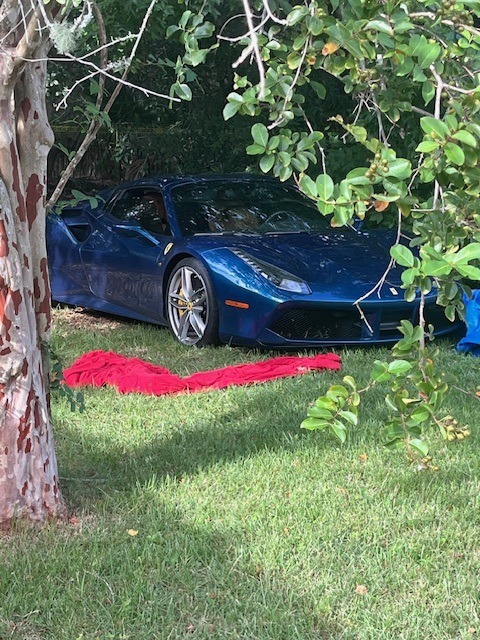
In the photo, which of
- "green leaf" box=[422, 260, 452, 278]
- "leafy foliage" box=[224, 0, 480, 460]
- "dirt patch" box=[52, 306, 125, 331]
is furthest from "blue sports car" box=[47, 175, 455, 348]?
"green leaf" box=[422, 260, 452, 278]

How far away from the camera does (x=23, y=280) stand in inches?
129

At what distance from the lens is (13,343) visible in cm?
322

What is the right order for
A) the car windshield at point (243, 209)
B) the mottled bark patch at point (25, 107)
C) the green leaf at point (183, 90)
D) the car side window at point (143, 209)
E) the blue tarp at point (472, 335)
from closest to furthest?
the green leaf at point (183, 90) < the mottled bark patch at point (25, 107) < the blue tarp at point (472, 335) < the car windshield at point (243, 209) < the car side window at point (143, 209)

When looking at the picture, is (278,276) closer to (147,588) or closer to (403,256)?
(147,588)

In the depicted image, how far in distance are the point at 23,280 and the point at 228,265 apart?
3209mm

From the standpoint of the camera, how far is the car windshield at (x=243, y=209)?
718cm

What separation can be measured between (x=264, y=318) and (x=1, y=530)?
3083 mm

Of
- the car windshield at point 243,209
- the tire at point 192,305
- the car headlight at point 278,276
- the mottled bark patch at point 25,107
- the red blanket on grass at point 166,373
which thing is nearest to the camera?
the mottled bark patch at point 25,107

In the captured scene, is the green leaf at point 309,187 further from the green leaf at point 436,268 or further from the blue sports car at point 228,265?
the blue sports car at point 228,265

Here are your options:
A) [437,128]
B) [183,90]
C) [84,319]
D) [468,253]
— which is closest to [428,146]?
[437,128]

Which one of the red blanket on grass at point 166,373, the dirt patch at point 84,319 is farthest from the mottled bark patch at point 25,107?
the dirt patch at point 84,319

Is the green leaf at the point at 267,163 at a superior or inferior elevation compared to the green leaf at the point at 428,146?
inferior

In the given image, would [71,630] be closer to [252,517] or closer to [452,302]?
[252,517]

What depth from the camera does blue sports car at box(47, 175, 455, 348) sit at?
6.17 m
